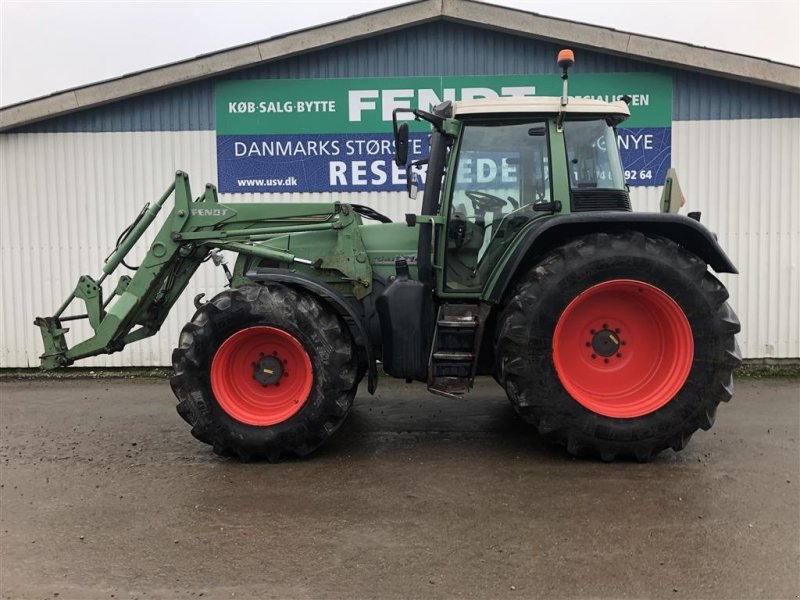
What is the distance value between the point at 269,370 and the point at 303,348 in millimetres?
353

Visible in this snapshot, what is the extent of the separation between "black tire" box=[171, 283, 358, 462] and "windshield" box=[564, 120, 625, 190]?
2024mm

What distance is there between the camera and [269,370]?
443 cm

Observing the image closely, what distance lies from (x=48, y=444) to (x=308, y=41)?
200 inches

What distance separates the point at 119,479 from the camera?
411cm

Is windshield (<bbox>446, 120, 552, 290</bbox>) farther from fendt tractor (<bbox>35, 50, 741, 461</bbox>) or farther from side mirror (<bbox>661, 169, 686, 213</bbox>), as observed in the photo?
side mirror (<bbox>661, 169, 686, 213</bbox>)

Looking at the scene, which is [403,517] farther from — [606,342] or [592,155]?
[592,155]

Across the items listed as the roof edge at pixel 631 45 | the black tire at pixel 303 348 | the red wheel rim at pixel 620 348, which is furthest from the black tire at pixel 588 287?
the roof edge at pixel 631 45

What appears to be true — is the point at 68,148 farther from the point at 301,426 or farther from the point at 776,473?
the point at 776,473

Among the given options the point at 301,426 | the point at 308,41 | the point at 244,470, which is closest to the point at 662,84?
the point at 308,41

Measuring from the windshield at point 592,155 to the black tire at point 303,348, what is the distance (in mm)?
2024

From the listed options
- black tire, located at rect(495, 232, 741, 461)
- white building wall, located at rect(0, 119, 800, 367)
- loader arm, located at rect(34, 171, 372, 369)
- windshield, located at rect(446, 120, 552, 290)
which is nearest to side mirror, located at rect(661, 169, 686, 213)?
black tire, located at rect(495, 232, 741, 461)

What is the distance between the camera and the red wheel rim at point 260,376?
4.36 metres

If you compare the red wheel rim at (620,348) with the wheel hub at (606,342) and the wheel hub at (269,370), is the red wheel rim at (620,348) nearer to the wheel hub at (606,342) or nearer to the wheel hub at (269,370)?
the wheel hub at (606,342)

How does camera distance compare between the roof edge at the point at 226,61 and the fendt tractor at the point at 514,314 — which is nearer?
the fendt tractor at the point at 514,314
